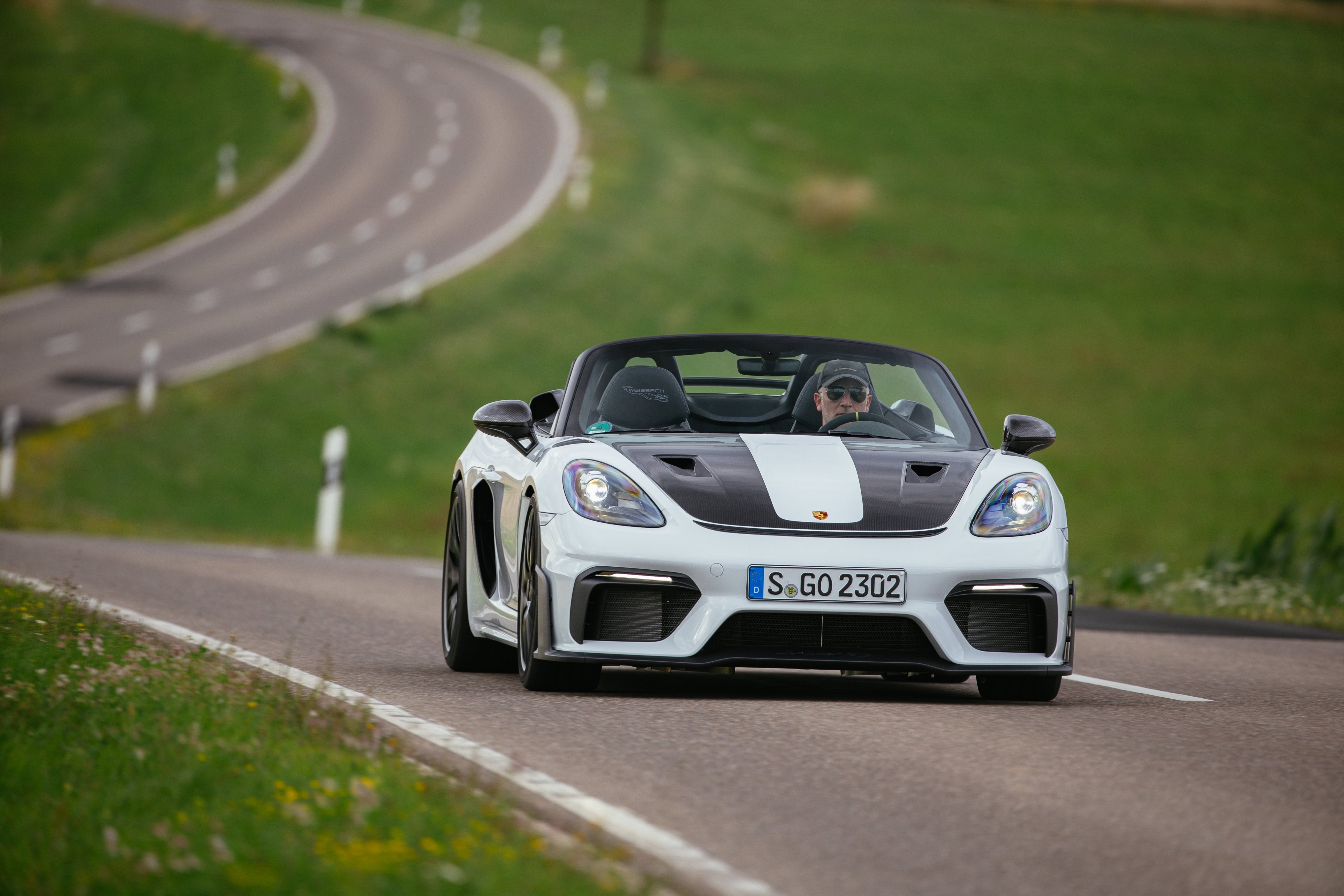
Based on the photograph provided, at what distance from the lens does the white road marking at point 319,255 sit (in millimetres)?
37969

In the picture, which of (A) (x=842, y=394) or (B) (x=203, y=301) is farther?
(B) (x=203, y=301)

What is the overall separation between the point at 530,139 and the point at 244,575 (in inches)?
1468

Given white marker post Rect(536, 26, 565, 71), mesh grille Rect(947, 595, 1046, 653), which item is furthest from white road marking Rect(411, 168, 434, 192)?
mesh grille Rect(947, 595, 1046, 653)

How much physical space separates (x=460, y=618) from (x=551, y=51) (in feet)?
186

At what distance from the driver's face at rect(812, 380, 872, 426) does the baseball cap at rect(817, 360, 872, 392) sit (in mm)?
17

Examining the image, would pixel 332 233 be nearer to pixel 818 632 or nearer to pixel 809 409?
pixel 809 409

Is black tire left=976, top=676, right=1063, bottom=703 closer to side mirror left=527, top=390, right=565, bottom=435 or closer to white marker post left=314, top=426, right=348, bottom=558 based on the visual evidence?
side mirror left=527, top=390, right=565, bottom=435

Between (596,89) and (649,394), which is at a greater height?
(596,89)

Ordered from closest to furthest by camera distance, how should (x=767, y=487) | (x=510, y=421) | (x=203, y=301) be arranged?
(x=767, y=487), (x=510, y=421), (x=203, y=301)

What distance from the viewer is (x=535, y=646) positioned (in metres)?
7.33

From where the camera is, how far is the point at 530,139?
49.7 m

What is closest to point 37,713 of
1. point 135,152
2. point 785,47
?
point 135,152

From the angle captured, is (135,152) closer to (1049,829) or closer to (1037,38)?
(1037,38)

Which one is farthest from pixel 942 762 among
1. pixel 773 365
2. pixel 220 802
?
pixel 773 365
